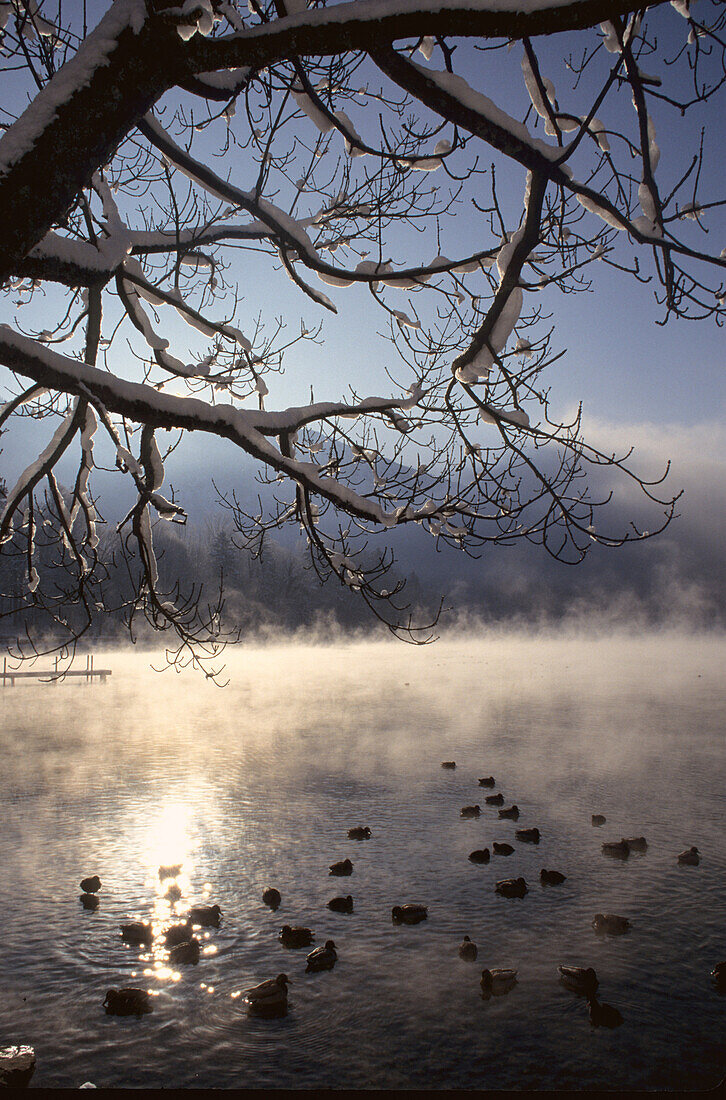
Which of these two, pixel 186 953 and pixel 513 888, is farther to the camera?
pixel 513 888

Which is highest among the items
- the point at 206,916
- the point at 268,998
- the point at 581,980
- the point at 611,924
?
the point at 611,924

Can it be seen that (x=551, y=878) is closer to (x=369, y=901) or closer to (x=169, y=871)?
(x=369, y=901)

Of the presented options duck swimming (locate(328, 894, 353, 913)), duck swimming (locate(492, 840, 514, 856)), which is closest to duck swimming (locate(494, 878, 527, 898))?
duck swimming (locate(492, 840, 514, 856))

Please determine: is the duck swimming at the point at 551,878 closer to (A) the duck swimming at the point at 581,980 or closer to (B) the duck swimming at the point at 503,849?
(B) the duck swimming at the point at 503,849

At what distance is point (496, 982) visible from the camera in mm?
5637

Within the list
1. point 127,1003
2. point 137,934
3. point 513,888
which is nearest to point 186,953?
point 137,934

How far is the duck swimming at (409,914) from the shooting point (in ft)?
22.7

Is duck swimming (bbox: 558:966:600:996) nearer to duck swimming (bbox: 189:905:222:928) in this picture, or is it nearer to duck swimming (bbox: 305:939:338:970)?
duck swimming (bbox: 305:939:338:970)

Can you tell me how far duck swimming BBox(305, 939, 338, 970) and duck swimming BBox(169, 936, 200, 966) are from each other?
3.39 ft

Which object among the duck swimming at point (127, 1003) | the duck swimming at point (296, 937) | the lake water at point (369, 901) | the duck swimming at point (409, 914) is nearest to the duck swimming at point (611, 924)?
the lake water at point (369, 901)

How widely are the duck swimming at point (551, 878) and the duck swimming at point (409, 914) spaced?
1.69 m

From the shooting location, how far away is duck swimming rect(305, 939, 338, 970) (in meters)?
6.07

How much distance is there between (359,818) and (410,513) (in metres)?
5.88

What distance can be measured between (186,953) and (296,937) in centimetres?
98
